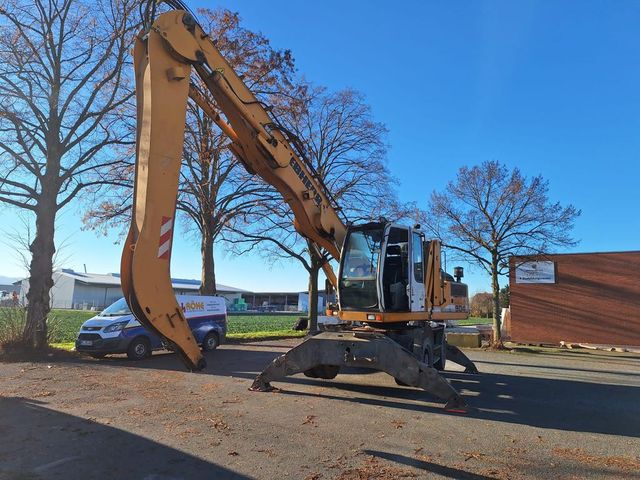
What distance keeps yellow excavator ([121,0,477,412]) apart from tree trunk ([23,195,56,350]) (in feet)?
29.4

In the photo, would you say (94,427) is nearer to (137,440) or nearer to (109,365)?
(137,440)

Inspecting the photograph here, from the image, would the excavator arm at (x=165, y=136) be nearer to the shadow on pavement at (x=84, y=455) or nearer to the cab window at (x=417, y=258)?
the shadow on pavement at (x=84, y=455)

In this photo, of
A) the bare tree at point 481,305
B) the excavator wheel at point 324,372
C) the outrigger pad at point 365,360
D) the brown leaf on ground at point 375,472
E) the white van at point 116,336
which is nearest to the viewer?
the brown leaf on ground at point 375,472

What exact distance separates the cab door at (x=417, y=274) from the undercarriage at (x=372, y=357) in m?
0.55

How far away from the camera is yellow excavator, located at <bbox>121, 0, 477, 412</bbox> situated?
6129 mm

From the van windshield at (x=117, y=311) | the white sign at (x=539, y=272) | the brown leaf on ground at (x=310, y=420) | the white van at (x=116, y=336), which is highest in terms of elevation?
the white sign at (x=539, y=272)

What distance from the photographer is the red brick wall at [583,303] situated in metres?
24.5

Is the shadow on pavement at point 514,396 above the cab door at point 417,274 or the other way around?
the other way around

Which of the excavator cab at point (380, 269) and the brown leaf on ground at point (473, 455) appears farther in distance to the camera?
the excavator cab at point (380, 269)

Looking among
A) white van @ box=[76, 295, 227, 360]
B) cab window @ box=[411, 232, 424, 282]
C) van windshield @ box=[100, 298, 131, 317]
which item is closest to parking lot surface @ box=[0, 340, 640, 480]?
white van @ box=[76, 295, 227, 360]

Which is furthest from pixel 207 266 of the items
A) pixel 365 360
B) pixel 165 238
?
pixel 165 238

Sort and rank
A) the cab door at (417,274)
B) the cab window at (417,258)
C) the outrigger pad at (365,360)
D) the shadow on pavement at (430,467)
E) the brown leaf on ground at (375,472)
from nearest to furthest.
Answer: the brown leaf on ground at (375,472)
the shadow on pavement at (430,467)
the outrigger pad at (365,360)
the cab door at (417,274)
the cab window at (417,258)

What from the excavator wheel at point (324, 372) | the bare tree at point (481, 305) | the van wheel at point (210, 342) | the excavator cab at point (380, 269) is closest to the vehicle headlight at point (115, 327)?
the van wheel at point (210, 342)

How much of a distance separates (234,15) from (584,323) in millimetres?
23012
